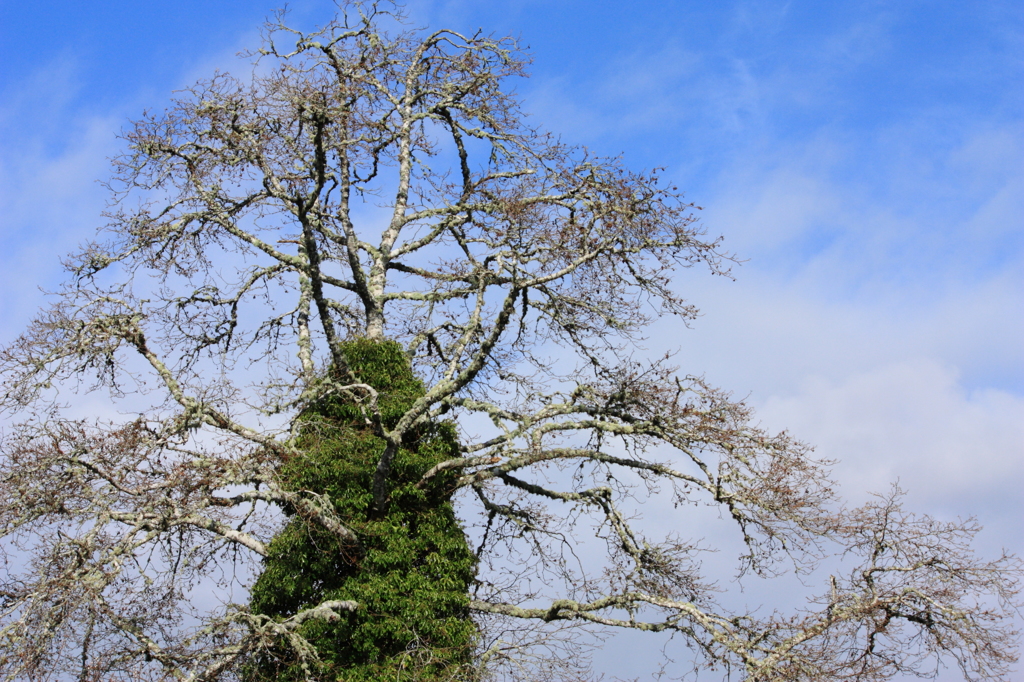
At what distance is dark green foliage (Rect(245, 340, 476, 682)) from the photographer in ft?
36.4

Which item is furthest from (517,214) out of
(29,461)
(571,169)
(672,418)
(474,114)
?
(29,461)

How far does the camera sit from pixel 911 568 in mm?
11609

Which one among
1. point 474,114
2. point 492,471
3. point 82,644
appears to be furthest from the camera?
point 474,114

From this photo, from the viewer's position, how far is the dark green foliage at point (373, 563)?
437 inches

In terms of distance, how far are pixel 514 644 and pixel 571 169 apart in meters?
7.00

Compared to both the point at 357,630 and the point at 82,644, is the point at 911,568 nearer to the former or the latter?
the point at 357,630

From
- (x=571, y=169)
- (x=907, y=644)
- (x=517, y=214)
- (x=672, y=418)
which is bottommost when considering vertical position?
(x=907, y=644)

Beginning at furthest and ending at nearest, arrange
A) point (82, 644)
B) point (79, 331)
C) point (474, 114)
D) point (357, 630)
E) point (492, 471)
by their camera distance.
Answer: point (474, 114) < point (492, 471) < point (79, 331) < point (357, 630) < point (82, 644)

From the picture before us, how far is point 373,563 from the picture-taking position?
37.8ft

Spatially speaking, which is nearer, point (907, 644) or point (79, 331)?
point (907, 644)

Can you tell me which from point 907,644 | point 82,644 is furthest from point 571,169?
point 82,644

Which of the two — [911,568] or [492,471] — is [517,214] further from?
[911,568]

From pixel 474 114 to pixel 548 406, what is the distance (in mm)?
5942

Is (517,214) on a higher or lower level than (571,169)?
lower
